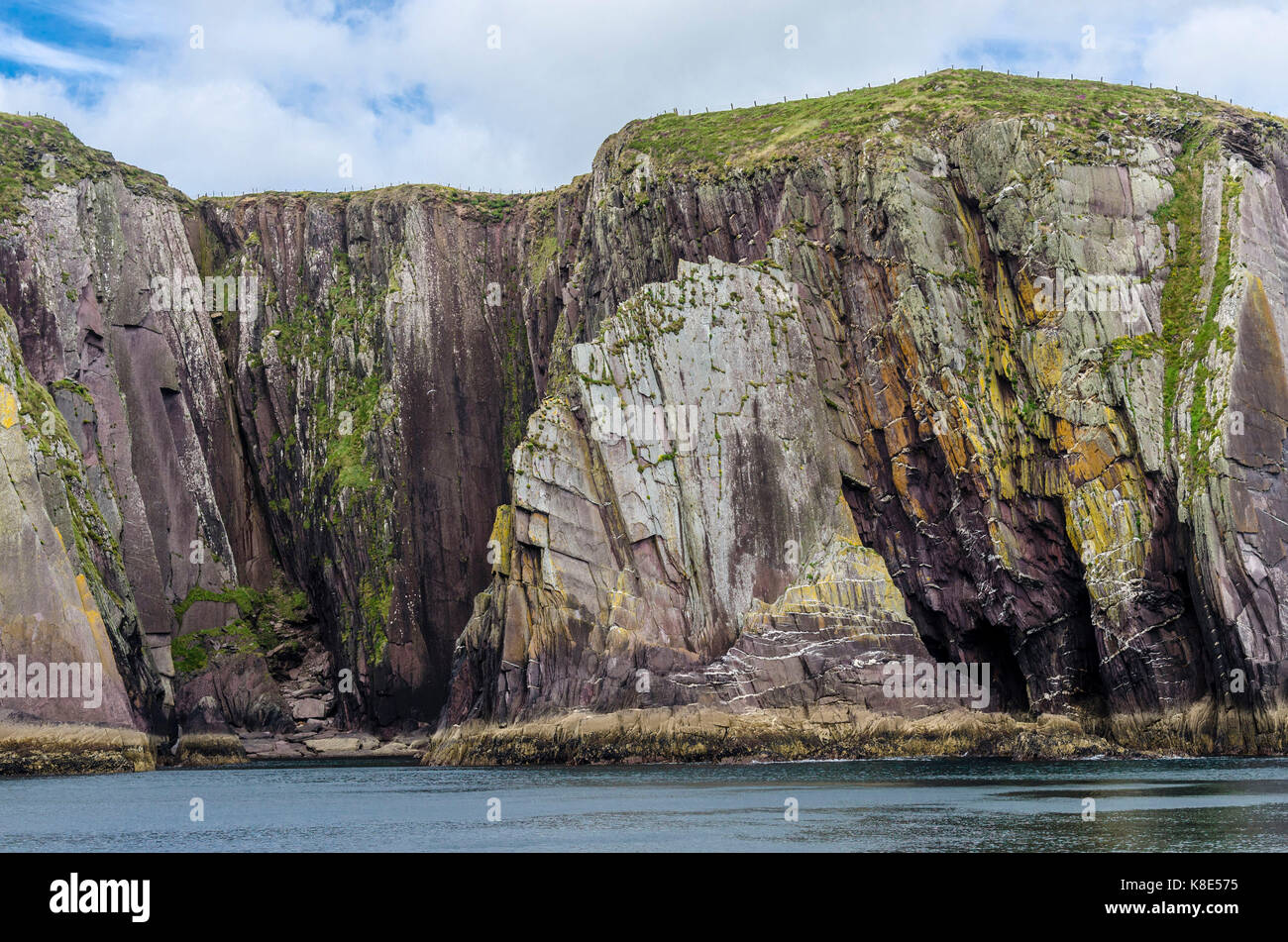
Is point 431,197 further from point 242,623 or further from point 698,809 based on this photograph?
point 698,809

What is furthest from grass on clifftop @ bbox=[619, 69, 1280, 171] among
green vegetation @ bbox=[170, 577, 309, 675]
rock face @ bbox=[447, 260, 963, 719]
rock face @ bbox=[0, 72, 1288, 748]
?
green vegetation @ bbox=[170, 577, 309, 675]

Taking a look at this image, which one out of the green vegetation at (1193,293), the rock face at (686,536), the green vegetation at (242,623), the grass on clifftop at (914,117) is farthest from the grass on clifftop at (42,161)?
the green vegetation at (1193,293)

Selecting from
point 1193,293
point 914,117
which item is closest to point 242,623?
point 914,117

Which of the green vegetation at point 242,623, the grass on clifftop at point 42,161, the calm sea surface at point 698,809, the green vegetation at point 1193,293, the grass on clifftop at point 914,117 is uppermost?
the grass on clifftop at point 42,161

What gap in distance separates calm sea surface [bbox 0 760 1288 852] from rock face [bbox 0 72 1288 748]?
764 cm

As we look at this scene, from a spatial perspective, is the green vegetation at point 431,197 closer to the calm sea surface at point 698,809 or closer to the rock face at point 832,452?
the rock face at point 832,452

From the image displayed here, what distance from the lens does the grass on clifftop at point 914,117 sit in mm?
83062

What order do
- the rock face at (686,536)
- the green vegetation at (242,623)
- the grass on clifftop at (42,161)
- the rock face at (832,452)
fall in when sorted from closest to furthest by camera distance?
the rock face at (832,452), the rock face at (686,536), the green vegetation at (242,623), the grass on clifftop at (42,161)

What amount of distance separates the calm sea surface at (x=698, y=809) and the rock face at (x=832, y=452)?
25.1 feet

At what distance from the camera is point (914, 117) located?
8738 cm
